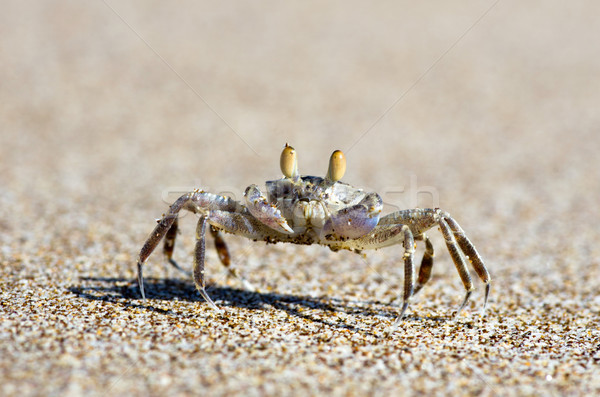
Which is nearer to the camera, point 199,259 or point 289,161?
point 199,259

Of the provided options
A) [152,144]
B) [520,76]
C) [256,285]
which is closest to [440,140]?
[520,76]

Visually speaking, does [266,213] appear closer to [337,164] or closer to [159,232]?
[337,164]

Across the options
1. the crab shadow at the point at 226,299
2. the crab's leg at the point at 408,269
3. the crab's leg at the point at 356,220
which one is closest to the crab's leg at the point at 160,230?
the crab shadow at the point at 226,299

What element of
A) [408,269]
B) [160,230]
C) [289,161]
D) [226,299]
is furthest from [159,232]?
[408,269]

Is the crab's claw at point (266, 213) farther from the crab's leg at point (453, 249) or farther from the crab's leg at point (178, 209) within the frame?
the crab's leg at point (453, 249)

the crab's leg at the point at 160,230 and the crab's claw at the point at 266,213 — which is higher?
the crab's claw at the point at 266,213

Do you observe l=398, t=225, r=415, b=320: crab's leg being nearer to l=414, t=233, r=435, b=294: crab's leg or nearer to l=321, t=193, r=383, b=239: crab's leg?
l=321, t=193, r=383, b=239: crab's leg

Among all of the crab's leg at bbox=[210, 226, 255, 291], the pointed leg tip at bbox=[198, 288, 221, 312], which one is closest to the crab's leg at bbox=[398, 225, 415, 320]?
the pointed leg tip at bbox=[198, 288, 221, 312]

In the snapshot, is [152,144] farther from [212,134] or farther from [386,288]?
[386,288]
